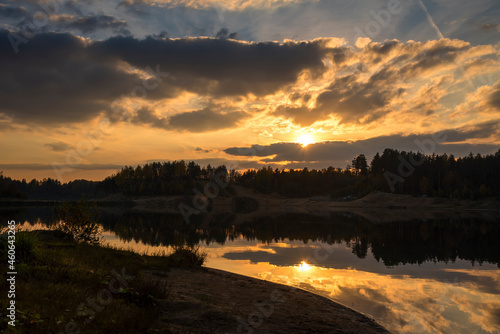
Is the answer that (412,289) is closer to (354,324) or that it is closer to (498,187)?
(354,324)

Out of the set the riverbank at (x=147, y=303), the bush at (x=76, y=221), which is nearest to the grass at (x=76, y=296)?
the riverbank at (x=147, y=303)

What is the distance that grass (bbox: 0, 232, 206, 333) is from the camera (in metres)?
→ 8.03

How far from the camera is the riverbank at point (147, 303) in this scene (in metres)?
8.48

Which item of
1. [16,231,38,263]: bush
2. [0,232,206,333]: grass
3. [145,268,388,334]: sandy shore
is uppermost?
[16,231,38,263]: bush

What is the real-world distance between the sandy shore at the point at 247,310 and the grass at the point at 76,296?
2.43 feet

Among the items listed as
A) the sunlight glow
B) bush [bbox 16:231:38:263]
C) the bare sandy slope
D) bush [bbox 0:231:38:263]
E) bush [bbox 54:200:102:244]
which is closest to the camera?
bush [bbox 0:231:38:263]

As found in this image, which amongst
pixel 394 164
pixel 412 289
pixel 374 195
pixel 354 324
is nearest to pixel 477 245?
pixel 412 289

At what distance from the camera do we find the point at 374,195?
505ft

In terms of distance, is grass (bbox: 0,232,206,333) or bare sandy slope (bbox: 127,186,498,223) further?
bare sandy slope (bbox: 127,186,498,223)

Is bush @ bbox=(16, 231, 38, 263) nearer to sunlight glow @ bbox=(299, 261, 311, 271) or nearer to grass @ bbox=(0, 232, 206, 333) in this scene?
grass @ bbox=(0, 232, 206, 333)

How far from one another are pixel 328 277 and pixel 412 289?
464 cm

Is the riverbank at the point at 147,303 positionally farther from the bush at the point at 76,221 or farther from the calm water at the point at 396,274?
the bush at the point at 76,221

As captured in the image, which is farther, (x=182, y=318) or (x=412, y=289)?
(x=412, y=289)

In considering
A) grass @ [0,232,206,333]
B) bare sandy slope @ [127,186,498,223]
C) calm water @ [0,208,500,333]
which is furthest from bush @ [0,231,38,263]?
bare sandy slope @ [127,186,498,223]
